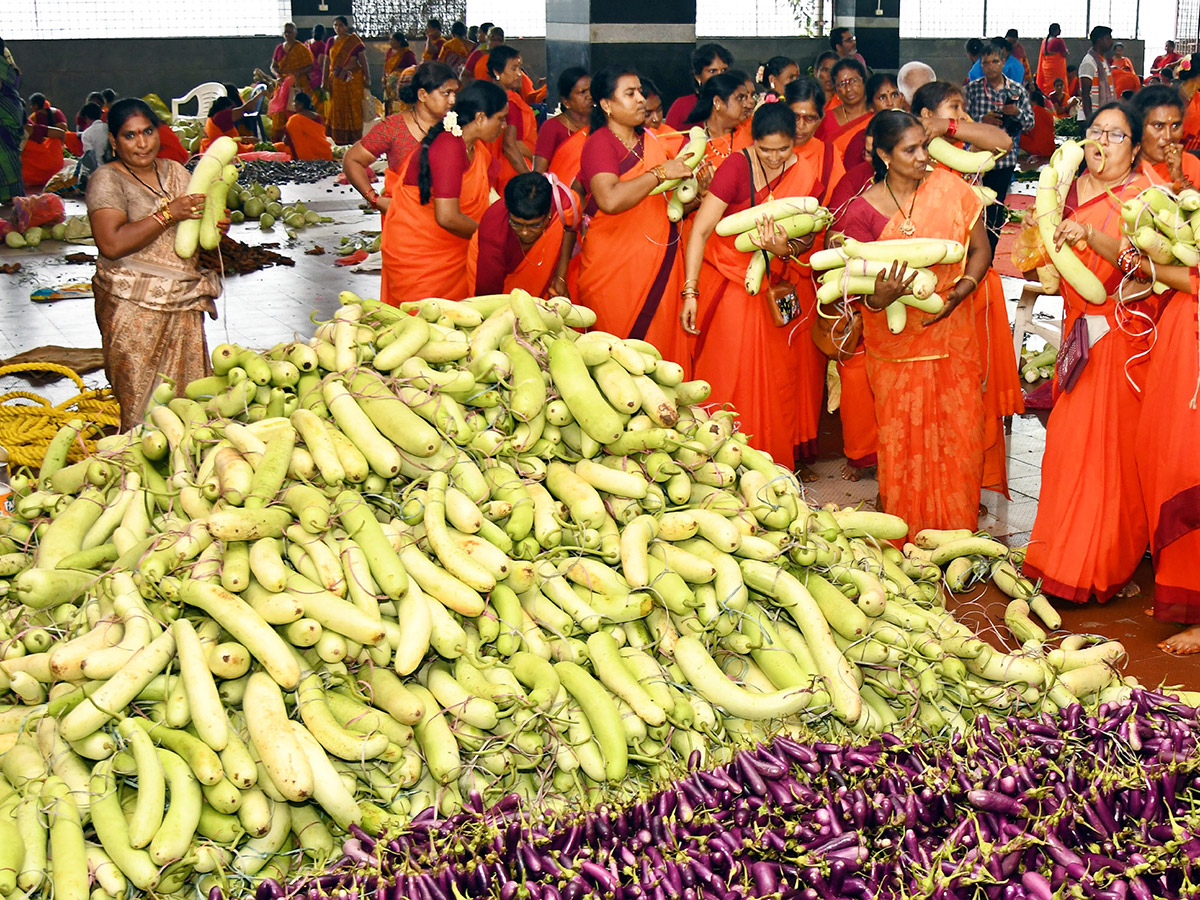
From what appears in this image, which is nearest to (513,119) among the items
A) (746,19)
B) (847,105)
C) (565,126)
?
(565,126)

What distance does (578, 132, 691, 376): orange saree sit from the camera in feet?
18.0

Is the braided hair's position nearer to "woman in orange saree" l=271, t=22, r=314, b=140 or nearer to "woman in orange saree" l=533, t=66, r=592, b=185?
"woman in orange saree" l=533, t=66, r=592, b=185

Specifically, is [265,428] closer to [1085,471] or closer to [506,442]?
[506,442]

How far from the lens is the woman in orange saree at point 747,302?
5156mm

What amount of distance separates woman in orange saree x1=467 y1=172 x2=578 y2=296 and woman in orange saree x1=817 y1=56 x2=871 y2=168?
2.09 metres

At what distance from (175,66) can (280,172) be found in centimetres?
707

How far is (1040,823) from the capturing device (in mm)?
2426

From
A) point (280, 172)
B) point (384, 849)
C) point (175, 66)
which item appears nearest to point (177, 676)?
point (384, 849)

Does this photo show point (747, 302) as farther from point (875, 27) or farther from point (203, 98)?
point (203, 98)

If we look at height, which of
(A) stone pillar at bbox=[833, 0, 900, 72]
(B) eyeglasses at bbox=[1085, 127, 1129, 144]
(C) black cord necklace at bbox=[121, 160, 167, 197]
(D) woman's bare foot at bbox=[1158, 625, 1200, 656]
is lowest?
(D) woman's bare foot at bbox=[1158, 625, 1200, 656]

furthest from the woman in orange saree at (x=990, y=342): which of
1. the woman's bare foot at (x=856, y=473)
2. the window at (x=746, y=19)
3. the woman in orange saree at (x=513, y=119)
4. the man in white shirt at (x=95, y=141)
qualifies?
the window at (x=746, y=19)

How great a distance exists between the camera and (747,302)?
5312 millimetres

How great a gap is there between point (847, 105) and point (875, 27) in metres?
9.37

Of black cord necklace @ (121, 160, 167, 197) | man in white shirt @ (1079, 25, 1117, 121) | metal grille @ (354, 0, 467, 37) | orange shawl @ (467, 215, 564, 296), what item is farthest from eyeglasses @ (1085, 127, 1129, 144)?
metal grille @ (354, 0, 467, 37)
